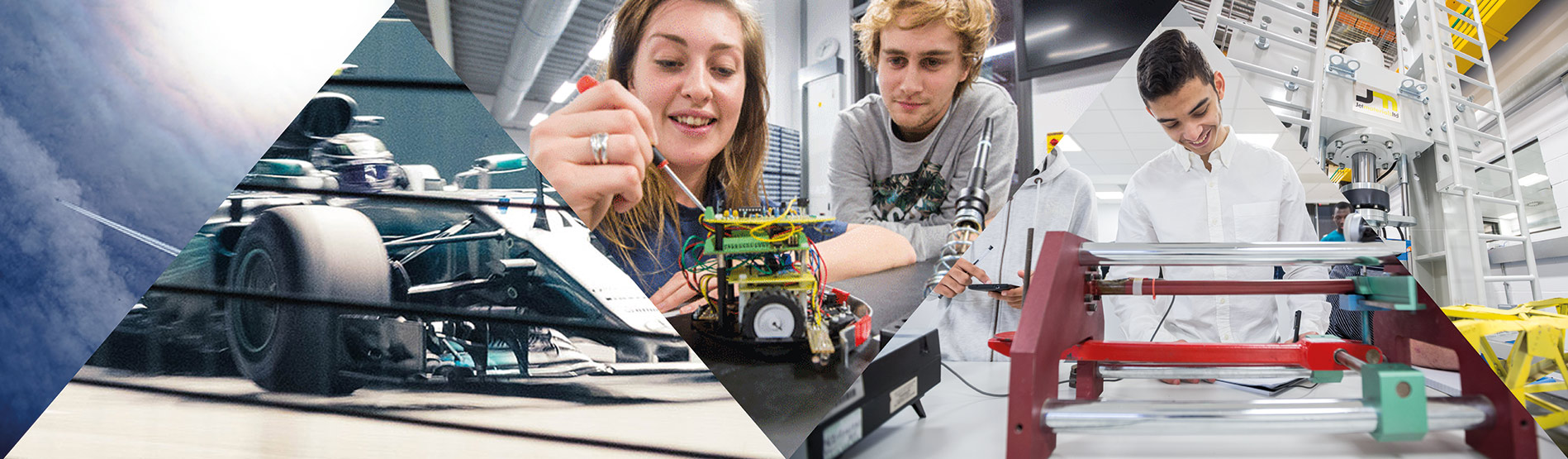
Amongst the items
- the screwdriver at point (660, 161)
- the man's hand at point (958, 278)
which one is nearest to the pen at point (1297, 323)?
the man's hand at point (958, 278)

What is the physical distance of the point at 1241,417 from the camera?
80cm

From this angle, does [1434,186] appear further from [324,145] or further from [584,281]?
[324,145]

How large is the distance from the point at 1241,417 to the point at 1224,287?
311mm

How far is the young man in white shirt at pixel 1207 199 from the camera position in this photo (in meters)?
1.22

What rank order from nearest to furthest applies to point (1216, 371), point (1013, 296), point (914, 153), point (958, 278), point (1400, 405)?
point (1400, 405), point (1216, 371), point (914, 153), point (958, 278), point (1013, 296)

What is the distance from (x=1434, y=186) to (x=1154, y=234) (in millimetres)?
429

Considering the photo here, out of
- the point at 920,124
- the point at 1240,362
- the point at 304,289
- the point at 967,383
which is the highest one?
the point at 920,124

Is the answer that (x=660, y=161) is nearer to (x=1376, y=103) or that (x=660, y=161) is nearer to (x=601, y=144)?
(x=601, y=144)

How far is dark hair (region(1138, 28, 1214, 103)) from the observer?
49.8 inches

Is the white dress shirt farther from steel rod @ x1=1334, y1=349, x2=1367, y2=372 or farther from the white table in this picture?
steel rod @ x1=1334, y1=349, x2=1367, y2=372

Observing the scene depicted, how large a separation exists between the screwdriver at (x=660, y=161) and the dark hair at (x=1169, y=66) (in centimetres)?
95

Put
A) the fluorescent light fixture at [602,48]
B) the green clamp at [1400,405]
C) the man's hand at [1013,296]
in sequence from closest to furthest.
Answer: the green clamp at [1400,405], the fluorescent light fixture at [602,48], the man's hand at [1013,296]

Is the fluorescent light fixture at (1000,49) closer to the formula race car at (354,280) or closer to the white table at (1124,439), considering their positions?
the white table at (1124,439)

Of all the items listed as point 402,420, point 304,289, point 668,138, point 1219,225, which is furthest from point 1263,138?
point 304,289
